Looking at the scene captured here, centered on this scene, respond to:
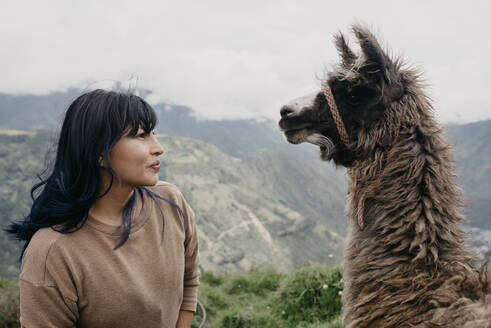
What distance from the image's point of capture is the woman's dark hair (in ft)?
5.36

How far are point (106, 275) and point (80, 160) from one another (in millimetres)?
557

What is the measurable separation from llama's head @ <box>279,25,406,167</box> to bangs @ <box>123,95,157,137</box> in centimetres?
93

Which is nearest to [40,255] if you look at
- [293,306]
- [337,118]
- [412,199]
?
[337,118]

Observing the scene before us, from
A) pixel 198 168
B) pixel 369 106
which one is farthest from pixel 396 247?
pixel 198 168

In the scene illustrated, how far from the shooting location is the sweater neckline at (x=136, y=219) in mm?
1716

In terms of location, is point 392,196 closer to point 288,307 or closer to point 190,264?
point 190,264

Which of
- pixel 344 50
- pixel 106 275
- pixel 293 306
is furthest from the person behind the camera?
pixel 293 306

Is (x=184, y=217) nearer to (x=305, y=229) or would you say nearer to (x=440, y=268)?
(x=440, y=268)

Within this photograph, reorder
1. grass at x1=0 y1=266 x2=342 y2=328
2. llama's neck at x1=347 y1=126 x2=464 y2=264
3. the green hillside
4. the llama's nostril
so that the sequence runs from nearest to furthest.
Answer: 1. llama's neck at x1=347 y1=126 x2=464 y2=264
2. the llama's nostril
3. grass at x1=0 y1=266 x2=342 y2=328
4. the green hillside

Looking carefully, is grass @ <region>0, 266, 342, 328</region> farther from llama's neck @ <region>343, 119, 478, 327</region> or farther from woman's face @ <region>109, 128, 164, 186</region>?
woman's face @ <region>109, 128, 164, 186</region>

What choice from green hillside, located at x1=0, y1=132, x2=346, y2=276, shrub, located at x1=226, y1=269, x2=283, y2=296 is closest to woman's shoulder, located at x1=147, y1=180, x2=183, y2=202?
shrub, located at x1=226, y1=269, x2=283, y2=296

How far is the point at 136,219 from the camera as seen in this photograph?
187 centimetres

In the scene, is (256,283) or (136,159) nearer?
(136,159)

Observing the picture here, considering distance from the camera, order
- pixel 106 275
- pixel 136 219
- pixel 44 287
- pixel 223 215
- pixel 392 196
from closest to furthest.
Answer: pixel 44 287
pixel 106 275
pixel 136 219
pixel 392 196
pixel 223 215
